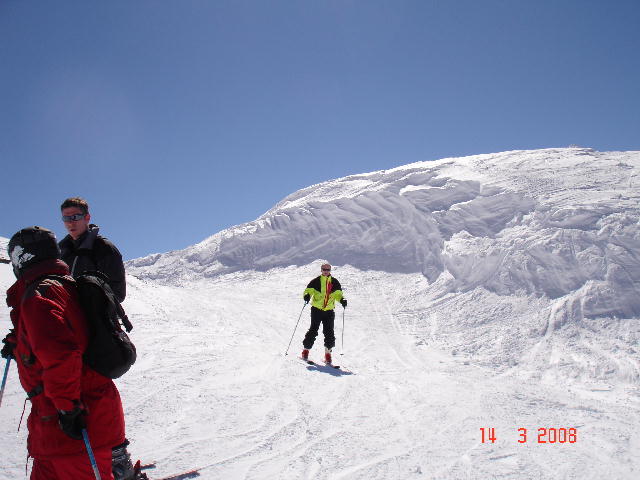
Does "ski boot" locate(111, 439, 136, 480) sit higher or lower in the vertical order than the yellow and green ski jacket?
lower

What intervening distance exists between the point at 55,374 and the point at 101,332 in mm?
305

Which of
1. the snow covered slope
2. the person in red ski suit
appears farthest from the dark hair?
the snow covered slope

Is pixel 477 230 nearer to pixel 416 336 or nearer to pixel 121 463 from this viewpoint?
pixel 416 336

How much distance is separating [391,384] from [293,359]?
84.2 inches

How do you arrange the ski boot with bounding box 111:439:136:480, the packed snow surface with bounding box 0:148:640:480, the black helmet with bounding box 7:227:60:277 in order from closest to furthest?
1. the black helmet with bounding box 7:227:60:277
2. the ski boot with bounding box 111:439:136:480
3. the packed snow surface with bounding box 0:148:640:480

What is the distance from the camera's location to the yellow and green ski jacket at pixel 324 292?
9125 millimetres

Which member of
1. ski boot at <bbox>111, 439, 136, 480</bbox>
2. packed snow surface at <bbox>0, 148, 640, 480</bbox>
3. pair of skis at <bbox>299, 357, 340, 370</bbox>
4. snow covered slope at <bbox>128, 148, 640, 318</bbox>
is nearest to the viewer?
ski boot at <bbox>111, 439, 136, 480</bbox>

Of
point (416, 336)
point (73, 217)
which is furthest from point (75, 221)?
point (416, 336)

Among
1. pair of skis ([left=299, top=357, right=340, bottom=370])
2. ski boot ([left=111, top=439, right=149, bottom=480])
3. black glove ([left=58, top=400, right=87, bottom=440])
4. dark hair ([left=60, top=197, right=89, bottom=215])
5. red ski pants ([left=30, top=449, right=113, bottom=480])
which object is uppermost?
dark hair ([left=60, top=197, right=89, bottom=215])

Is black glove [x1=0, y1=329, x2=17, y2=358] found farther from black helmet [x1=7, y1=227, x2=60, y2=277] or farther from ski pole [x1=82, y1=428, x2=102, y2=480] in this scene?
ski pole [x1=82, y1=428, x2=102, y2=480]

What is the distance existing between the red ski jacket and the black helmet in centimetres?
6

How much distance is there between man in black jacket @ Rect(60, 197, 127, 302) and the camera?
3.79 meters

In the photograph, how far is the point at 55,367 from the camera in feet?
7.26
